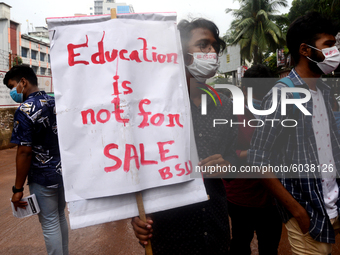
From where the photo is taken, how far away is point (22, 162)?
228 cm

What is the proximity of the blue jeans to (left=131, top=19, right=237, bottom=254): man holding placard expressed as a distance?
1.27m

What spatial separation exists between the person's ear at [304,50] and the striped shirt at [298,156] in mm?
187

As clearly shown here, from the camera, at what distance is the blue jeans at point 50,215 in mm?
2406

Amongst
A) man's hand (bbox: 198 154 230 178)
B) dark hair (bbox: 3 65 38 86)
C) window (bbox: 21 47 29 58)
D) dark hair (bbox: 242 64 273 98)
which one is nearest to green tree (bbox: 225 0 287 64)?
Answer: window (bbox: 21 47 29 58)

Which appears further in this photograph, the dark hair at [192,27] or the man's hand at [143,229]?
the dark hair at [192,27]

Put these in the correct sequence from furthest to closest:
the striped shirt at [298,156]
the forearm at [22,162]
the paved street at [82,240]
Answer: the paved street at [82,240]
the forearm at [22,162]
the striped shirt at [298,156]

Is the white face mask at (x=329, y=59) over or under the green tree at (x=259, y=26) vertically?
under

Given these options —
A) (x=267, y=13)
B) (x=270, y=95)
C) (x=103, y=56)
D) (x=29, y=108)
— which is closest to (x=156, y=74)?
(x=103, y=56)

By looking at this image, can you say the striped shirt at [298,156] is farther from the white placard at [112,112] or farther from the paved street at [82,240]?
the paved street at [82,240]

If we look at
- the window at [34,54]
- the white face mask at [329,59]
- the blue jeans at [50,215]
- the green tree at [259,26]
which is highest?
the window at [34,54]

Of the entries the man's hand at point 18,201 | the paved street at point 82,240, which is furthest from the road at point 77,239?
the man's hand at point 18,201

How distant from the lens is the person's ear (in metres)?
1.72

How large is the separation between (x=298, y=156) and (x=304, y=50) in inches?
25.1

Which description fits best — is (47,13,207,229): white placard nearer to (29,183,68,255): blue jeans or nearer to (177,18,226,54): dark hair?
(177,18,226,54): dark hair
